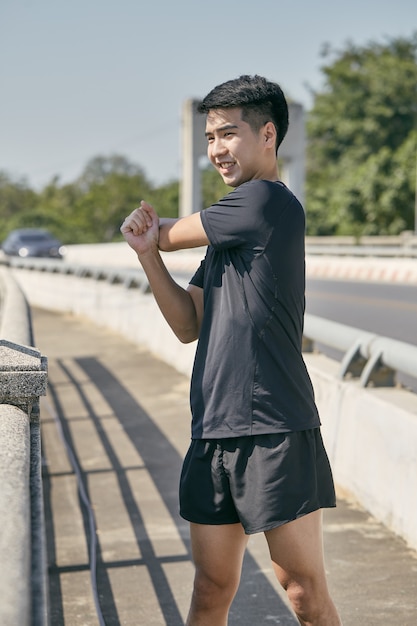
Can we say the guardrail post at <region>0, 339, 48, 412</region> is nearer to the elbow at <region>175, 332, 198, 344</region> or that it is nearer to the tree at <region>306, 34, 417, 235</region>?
the elbow at <region>175, 332, 198, 344</region>

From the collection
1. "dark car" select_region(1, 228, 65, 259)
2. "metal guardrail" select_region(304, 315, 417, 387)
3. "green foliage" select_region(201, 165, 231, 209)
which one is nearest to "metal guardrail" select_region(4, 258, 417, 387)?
"metal guardrail" select_region(304, 315, 417, 387)

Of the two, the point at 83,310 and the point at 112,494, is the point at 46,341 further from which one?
the point at 112,494

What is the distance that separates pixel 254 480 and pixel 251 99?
113 centimetres

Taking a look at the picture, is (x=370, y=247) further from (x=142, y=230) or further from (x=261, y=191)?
(x=261, y=191)

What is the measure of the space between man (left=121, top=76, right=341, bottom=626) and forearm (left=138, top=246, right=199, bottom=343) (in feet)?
0.19

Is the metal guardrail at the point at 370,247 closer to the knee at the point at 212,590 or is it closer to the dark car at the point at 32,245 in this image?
the dark car at the point at 32,245

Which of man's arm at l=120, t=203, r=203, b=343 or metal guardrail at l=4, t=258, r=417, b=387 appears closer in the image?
man's arm at l=120, t=203, r=203, b=343

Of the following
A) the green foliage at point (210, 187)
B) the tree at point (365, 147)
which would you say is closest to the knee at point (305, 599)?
the tree at point (365, 147)

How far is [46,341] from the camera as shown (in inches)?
642

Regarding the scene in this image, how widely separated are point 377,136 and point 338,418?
5004cm

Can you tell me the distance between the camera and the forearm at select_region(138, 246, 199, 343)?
3.41 metres

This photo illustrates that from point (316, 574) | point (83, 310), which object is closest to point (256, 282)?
point (316, 574)

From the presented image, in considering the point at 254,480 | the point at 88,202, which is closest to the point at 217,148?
the point at 254,480

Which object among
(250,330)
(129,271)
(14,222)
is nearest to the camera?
(250,330)
